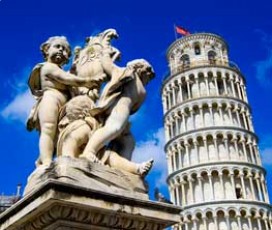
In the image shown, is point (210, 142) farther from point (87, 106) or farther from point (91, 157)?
point (91, 157)

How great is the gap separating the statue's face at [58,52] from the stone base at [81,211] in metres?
1.66

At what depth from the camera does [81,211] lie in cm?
346

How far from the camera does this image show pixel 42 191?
338 centimetres

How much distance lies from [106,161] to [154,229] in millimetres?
746

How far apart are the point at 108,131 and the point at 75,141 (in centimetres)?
31

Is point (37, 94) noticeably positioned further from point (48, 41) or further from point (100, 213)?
point (100, 213)

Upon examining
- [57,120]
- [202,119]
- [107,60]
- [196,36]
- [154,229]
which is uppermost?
[196,36]

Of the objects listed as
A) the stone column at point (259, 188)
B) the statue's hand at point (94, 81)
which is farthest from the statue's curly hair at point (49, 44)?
the stone column at point (259, 188)

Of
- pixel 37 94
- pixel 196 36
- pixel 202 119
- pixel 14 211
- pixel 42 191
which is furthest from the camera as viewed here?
pixel 196 36

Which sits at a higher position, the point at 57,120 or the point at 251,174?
the point at 251,174

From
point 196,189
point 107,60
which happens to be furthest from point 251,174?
point 107,60

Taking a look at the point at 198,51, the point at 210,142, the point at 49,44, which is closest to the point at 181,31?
the point at 198,51

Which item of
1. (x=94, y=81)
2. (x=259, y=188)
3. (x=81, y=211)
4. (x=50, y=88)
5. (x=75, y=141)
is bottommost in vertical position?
(x=81, y=211)

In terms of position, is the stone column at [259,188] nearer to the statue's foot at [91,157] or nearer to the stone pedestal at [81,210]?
the stone pedestal at [81,210]
